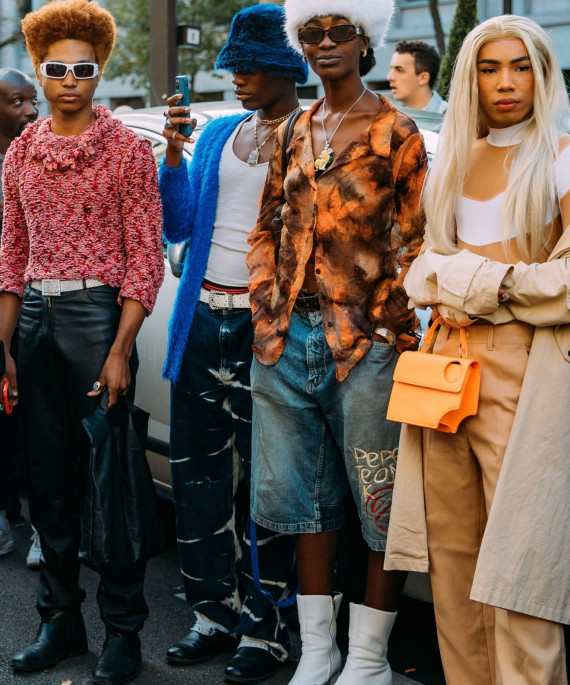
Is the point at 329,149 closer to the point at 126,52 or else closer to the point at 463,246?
the point at 463,246

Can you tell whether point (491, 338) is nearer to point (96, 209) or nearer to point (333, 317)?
point (333, 317)

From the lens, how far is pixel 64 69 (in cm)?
335

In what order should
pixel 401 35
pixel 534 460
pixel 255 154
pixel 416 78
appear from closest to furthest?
pixel 534 460, pixel 255 154, pixel 416 78, pixel 401 35

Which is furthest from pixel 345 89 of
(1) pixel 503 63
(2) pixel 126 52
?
(2) pixel 126 52

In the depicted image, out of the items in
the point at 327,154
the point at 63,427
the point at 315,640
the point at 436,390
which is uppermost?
the point at 327,154

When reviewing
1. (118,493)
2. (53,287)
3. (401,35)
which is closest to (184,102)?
(53,287)

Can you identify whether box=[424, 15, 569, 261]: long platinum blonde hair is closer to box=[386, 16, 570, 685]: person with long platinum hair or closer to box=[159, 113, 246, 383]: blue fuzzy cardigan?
box=[386, 16, 570, 685]: person with long platinum hair

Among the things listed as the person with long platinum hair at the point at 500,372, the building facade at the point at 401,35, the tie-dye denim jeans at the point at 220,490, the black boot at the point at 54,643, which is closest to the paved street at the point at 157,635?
the black boot at the point at 54,643

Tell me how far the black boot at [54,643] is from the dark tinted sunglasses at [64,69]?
5.91 ft

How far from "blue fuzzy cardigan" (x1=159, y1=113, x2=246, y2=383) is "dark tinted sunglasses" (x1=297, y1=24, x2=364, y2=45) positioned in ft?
1.99

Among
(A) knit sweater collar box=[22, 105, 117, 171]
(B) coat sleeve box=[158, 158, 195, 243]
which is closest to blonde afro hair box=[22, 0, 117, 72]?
(A) knit sweater collar box=[22, 105, 117, 171]

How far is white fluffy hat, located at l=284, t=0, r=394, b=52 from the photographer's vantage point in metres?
3.02

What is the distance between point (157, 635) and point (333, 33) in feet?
7.23

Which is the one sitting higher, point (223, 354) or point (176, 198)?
point (176, 198)
